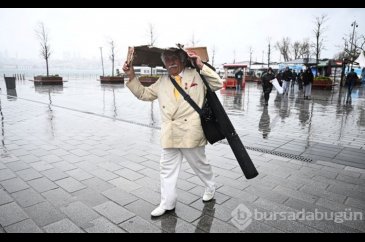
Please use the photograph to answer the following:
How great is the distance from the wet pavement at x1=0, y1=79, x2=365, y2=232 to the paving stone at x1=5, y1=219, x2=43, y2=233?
0.01 m

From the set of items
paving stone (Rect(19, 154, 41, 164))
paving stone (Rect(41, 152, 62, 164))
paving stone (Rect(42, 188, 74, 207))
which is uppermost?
paving stone (Rect(41, 152, 62, 164))

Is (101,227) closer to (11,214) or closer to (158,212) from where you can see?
(158,212)

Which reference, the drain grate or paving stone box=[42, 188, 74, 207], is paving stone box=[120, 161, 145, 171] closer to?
paving stone box=[42, 188, 74, 207]

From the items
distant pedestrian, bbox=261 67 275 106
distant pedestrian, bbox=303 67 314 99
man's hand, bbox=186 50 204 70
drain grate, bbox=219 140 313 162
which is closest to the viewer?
man's hand, bbox=186 50 204 70

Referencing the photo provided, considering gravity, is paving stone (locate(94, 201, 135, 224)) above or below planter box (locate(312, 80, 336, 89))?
below

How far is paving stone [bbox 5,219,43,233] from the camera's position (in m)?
2.86

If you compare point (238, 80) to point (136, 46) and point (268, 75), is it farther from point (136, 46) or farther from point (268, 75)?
point (136, 46)

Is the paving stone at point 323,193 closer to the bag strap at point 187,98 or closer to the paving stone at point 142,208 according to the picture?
the bag strap at point 187,98

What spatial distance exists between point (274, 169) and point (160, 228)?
98.6 inches

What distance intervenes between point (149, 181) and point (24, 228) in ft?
5.67

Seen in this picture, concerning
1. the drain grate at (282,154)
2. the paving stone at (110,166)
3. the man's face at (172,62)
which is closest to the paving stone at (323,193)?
the drain grate at (282,154)

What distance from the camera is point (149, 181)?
4172 millimetres

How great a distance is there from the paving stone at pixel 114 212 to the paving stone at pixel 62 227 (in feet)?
1.16

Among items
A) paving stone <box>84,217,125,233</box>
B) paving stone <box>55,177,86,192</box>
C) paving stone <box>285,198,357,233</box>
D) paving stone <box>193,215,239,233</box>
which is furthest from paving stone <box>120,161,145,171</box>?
paving stone <box>285,198,357,233</box>
